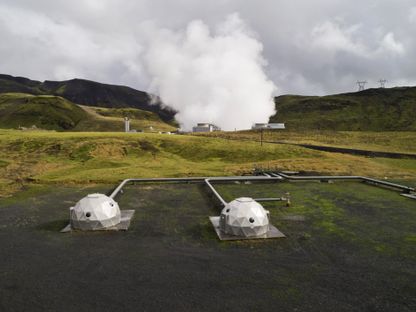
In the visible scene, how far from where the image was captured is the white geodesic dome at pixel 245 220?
1187cm

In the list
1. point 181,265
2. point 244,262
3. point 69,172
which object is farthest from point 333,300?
point 69,172

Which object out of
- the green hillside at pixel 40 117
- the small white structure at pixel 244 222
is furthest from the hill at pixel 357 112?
the small white structure at pixel 244 222

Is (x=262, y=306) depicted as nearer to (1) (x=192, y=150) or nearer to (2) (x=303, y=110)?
(1) (x=192, y=150)

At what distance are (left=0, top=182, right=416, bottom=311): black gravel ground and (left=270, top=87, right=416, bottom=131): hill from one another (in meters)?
140

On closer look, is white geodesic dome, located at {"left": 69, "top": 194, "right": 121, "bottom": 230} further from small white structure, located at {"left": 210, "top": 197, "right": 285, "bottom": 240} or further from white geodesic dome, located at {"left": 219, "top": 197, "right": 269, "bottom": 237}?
white geodesic dome, located at {"left": 219, "top": 197, "right": 269, "bottom": 237}

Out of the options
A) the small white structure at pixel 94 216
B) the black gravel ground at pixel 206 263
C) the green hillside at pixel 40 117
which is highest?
the green hillside at pixel 40 117

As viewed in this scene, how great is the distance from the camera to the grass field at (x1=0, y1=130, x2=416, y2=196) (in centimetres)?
2841


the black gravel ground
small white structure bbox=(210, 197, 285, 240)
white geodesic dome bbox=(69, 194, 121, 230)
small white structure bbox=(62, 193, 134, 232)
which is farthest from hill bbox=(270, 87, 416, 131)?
white geodesic dome bbox=(69, 194, 121, 230)

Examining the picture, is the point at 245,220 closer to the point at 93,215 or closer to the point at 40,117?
the point at 93,215

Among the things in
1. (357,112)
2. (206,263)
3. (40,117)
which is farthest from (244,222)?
(40,117)

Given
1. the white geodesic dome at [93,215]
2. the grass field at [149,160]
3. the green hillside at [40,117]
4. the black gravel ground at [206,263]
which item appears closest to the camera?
the black gravel ground at [206,263]

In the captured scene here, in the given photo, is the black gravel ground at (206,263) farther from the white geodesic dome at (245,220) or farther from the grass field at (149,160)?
the grass field at (149,160)

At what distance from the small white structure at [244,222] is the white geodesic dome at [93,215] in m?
4.85

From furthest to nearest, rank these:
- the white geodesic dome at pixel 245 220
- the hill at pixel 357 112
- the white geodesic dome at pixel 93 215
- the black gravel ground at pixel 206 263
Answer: the hill at pixel 357 112 < the white geodesic dome at pixel 93 215 < the white geodesic dome at pixel 245 220 < the black gravel ground at pixel 206 263
